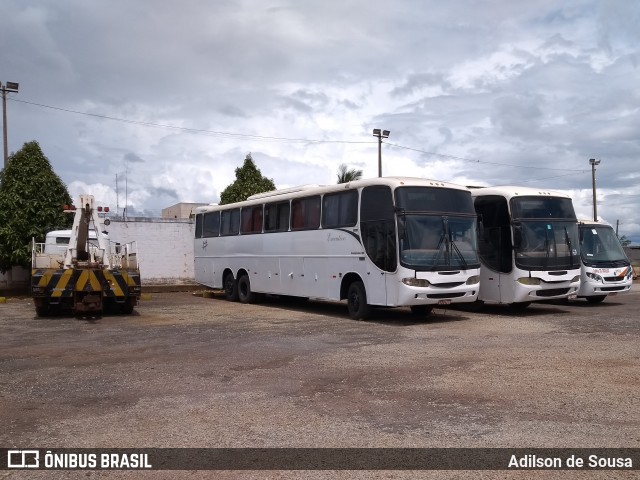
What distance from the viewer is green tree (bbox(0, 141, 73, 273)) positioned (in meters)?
22.8

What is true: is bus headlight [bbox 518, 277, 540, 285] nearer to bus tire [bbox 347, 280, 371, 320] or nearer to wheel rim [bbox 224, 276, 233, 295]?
bus tire [bbox 347, 280, 371, 320]

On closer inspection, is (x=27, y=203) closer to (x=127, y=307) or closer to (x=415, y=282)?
(x=127, y=307)

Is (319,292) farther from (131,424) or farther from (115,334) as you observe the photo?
(131,424)

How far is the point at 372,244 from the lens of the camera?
14.5 metres

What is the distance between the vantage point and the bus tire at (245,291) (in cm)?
2058

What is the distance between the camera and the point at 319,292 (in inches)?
658

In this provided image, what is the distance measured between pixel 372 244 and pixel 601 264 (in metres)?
7.64

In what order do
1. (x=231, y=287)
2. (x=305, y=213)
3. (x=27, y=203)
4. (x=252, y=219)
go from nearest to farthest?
(x=305, y=213) → (x=252, y=219) → (x=231, y=287) → (x=27, y=203)

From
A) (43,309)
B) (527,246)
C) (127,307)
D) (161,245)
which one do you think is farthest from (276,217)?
(161,245)

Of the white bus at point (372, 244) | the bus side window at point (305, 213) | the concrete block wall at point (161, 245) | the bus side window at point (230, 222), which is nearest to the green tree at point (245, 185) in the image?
the concrete block wall at point (161, 245)

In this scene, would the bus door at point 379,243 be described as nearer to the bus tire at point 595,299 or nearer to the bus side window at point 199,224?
the bus tire at point 595,299

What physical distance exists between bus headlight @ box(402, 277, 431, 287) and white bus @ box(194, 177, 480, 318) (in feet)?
0.07

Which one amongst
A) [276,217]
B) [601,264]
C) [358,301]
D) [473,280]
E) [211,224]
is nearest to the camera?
[473,280]

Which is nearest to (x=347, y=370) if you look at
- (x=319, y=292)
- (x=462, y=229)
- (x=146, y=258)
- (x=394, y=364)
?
(x=394, y=364)
